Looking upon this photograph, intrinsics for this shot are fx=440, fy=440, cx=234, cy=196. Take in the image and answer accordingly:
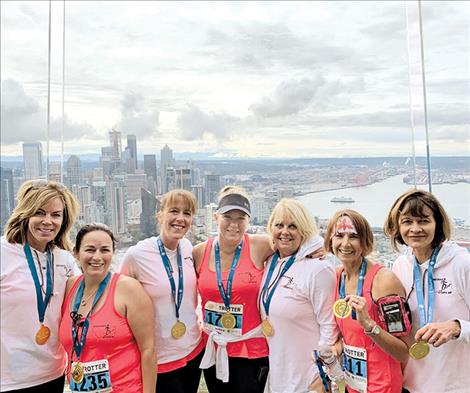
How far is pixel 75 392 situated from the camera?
181cm

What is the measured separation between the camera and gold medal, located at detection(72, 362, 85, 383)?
1.77m

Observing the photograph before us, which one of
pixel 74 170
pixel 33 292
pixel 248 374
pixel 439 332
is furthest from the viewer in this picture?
pixel 74 170

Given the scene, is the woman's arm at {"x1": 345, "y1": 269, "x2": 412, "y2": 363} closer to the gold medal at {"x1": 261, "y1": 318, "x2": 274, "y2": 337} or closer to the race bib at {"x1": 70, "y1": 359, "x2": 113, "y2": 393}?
the gold medal at {"x1": 261, "y1": 318, "x2": 274, "y2": 337}

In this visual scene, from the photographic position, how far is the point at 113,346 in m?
1.79

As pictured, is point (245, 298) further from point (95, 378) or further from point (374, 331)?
point (95, 378)

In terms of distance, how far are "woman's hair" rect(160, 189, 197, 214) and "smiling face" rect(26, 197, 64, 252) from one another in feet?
1.53

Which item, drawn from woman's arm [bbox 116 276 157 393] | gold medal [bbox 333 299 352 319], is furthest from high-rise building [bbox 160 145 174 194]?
gold medal [bbox 333 299 352 319]

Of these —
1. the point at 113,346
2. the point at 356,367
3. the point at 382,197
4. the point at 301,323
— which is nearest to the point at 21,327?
the point at 113,346

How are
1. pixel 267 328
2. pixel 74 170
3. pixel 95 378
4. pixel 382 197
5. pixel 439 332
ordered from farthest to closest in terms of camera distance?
pixel 74 170 → pixel 382 197 → pixel 267 328 → pixel 95 378 → pixel 439 332

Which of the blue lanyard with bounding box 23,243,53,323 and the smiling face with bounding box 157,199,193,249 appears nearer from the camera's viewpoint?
the blue lanyard with bounding box 23,243,53,323

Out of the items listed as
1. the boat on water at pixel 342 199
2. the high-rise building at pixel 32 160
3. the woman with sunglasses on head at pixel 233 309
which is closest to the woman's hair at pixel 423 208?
the woman with sunglasses on head at pixel 233 309

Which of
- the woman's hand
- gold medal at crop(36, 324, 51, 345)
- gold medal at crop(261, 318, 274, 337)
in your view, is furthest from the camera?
gold medal at crop(261, 318, 274, 337)

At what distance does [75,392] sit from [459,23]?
3082 millimetres

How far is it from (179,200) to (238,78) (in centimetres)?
128
